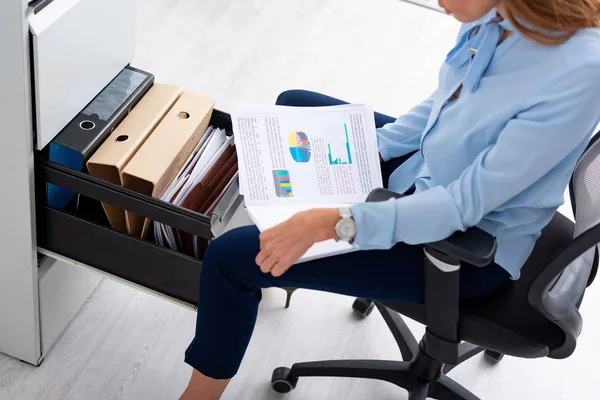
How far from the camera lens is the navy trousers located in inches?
52.7

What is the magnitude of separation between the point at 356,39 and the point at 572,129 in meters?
1.84

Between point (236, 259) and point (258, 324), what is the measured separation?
2.16 feet

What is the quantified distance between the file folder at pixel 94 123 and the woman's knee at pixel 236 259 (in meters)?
0.33

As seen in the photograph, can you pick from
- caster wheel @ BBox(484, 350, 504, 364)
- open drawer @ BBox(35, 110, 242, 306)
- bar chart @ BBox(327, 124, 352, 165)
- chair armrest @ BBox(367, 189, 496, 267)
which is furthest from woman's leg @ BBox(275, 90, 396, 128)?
caster wheel @ BBox(484, 350, 504, 364)

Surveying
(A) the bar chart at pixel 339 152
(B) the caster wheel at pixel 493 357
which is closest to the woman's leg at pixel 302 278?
(A) the bar chart at pixel 339 152

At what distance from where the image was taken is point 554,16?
1.19m

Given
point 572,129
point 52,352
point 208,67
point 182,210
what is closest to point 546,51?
point 572,129

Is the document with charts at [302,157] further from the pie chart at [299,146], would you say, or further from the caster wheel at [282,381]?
the caster wheel at [282,381]

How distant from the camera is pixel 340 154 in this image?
1521mm

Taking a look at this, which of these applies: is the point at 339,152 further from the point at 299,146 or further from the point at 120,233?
the point at 120,233

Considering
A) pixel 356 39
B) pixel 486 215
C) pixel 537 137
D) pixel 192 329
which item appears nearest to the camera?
pixel 537 137

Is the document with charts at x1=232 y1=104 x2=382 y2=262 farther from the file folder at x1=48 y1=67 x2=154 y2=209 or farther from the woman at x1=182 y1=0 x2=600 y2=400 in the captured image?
the file folder at x1=48 y1=67 x2=154 y2=209

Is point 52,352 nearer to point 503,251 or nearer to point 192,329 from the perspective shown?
point 192,329

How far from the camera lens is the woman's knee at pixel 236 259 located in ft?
4.39
